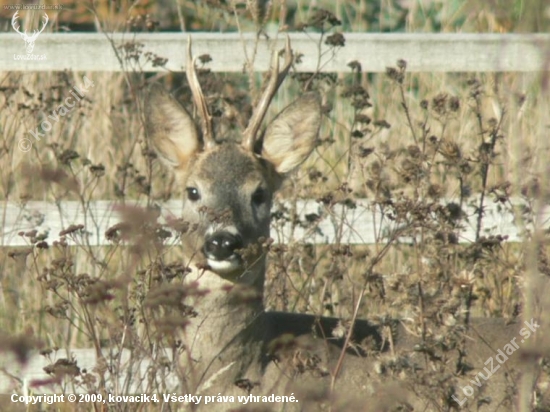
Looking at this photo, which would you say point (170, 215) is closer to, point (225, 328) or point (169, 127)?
point (169, 127)

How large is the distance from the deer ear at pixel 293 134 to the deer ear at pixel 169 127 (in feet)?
1.17

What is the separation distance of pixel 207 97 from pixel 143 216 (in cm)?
292

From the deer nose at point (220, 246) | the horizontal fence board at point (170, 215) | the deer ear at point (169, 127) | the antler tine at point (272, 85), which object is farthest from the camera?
the horizontal fence board at point (170, 215)

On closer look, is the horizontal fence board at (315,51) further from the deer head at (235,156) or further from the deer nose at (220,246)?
the deer nose at (220,246)

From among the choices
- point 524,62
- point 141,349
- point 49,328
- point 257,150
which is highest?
point 524,62

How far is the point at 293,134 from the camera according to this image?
5.68 metres

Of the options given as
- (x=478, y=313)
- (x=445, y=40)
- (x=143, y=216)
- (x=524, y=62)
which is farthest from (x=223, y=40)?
(x=143, y=216)


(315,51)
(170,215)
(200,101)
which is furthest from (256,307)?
(315,51)

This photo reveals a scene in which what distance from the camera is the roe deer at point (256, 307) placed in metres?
4.21

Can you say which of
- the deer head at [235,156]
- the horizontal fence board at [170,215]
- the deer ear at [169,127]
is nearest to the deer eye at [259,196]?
the deer head at [235,156]

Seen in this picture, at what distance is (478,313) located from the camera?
20.0 feet

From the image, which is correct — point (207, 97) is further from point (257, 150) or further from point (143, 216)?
point (143, 216)

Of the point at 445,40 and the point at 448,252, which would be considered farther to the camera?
the point at 445,40

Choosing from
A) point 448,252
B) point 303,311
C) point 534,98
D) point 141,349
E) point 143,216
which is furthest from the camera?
point 534,98
